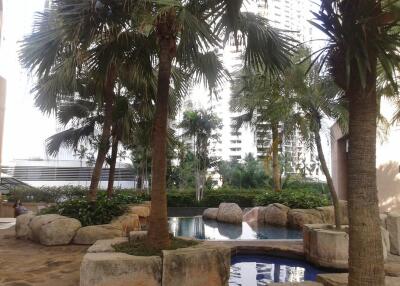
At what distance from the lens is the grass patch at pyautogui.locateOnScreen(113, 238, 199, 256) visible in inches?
190

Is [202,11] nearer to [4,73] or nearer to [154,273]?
[154,273]

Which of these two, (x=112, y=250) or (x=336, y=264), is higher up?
(x=112, y=250)

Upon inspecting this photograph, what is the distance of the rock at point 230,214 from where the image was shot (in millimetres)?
15703

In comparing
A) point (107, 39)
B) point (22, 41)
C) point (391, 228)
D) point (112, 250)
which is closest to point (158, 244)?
point (112, 250)

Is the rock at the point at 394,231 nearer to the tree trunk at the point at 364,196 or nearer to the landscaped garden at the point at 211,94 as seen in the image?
the landscaped garden at the point at 211,94

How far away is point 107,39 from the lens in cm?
557

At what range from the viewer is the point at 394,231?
7.91 meters

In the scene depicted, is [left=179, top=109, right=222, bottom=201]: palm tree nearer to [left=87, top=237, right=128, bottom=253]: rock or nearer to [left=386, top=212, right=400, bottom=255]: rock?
[left=386, top=212, right=400, bottom=255]: rock

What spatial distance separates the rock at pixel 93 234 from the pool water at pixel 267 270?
2525mm

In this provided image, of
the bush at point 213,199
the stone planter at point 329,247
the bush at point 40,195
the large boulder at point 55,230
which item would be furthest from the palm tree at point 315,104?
the bush at point 213,199

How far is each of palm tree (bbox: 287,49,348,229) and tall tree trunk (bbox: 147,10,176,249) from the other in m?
2.98

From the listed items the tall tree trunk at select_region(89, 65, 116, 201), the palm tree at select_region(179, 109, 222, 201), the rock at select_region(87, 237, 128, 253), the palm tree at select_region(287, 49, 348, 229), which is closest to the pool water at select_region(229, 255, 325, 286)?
the palm tree at select_region(287, 49, 348, 229)

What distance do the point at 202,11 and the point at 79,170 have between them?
30665mm

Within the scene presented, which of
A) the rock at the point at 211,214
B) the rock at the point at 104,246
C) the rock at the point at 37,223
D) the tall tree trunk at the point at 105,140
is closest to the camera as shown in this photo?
the rock at the point at 104,246
